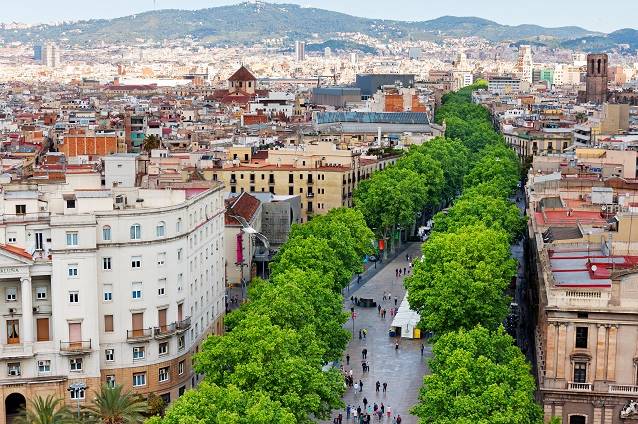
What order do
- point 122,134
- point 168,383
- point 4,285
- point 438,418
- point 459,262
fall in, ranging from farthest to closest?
point 122,134 → point 459,262 → point 168,383 → point 4,285 → point 438,418

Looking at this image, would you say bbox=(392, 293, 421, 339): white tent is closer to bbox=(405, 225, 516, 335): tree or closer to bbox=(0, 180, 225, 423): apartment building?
bbox=(405, 225, 516, 335): tree

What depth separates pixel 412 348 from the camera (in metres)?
78.4

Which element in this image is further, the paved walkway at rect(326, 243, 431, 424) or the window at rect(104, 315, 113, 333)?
the paved walkway at rect(326, 243, 431, 424)

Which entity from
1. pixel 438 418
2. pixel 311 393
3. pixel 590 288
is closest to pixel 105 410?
pixel 311 393

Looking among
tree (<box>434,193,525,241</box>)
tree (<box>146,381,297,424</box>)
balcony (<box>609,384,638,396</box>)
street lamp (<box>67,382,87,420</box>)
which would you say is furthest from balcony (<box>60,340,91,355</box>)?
tree (<box>434,193,525,241</box>)

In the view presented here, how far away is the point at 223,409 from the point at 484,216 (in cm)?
5104

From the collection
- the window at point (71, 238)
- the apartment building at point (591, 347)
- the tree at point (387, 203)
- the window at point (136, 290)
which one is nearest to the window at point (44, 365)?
the window at point (136, 290)

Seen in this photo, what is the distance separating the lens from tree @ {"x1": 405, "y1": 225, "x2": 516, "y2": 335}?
6856 centimetres

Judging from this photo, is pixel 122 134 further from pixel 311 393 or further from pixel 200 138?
pixel 311 393

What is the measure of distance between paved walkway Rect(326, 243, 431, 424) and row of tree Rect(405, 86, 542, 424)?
11.6 ft

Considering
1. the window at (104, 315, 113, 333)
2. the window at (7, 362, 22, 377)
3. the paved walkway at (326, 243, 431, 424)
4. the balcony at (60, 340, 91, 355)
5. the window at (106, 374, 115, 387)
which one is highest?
the window at (104, 315, 113, 333)

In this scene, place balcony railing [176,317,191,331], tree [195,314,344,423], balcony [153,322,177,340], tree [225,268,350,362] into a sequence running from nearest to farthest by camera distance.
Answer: tree [195,314,344,423]
tree [225,268,350,362]
balcony [153,322,177,340]
balcony railing [176,317,191,331]

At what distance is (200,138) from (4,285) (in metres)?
102

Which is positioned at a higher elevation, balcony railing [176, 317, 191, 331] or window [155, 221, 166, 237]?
window [155, 221, 166, 237]
